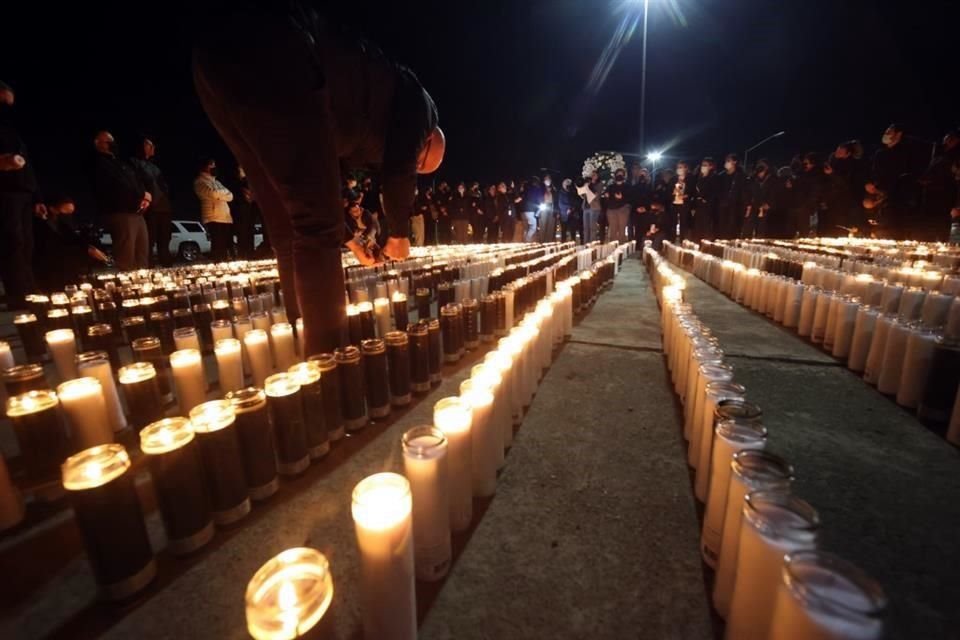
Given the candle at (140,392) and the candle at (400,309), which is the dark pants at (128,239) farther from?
the candle at (140,392)

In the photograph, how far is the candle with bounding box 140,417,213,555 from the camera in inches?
41.4

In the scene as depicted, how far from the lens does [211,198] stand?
24.2 feet

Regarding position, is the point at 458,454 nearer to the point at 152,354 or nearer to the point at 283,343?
the point at 283,343

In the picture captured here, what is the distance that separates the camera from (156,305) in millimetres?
3098

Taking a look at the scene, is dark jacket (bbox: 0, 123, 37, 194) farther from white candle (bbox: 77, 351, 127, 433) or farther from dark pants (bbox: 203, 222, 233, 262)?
white candle (bbox: 77, 351, 127, 433)

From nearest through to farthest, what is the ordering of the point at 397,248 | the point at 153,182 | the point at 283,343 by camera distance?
the point at 283,343
the point at 397,248
the point at 153,182

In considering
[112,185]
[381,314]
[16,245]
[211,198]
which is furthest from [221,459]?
[211,198]

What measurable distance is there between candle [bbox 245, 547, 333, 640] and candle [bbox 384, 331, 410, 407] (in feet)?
3.98

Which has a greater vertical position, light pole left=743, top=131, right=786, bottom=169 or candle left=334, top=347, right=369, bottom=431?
light pole left=743, top=131, right=786, bottom=169

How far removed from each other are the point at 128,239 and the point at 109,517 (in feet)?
20.6

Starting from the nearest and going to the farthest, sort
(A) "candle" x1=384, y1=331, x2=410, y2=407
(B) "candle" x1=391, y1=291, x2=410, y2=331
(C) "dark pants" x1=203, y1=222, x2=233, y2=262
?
1. (A) "candle" x1=384, y1=331, x2=410, y2=407
2. (B) "candle" x1=391, y1=291, x2=410, y2=331
3. (C) "dark pants" x1=203, y1=222, x2=233, y2=262

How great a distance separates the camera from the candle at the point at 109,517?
925mm

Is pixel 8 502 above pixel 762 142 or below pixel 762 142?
below

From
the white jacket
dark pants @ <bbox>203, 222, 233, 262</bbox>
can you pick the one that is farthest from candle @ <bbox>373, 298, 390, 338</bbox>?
dark pants @ <bbox>203, 222, 233, 262</bbox>
